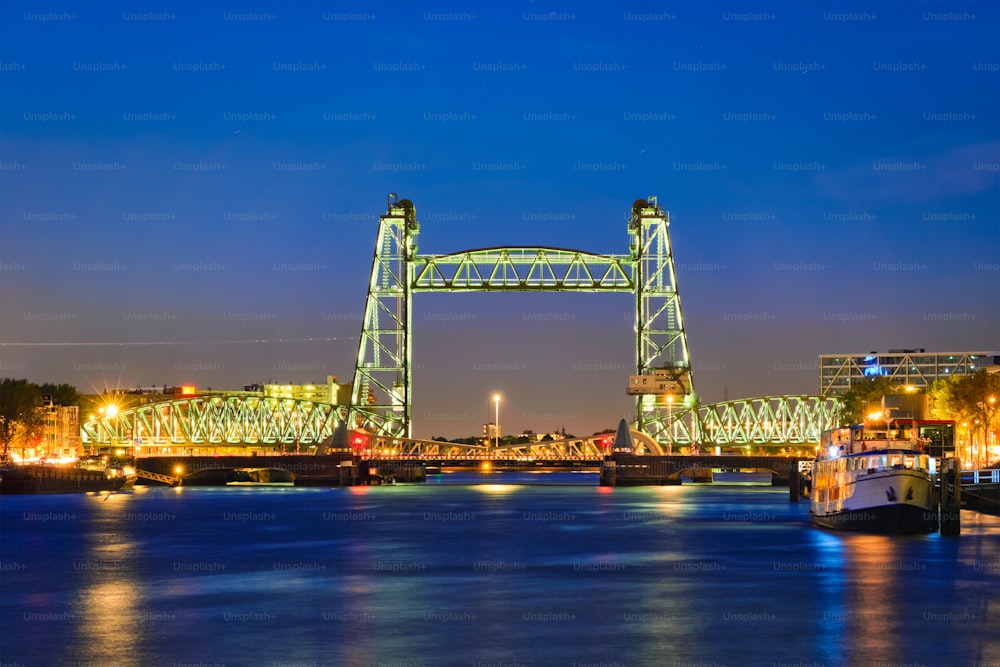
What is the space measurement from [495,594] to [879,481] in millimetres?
23397

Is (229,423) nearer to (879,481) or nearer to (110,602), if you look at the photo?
(879,481)

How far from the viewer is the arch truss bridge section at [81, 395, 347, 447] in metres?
151

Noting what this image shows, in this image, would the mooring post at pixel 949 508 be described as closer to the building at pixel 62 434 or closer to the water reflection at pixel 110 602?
the water reflection at pixel 110 602

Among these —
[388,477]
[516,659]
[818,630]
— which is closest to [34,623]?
[516,659]

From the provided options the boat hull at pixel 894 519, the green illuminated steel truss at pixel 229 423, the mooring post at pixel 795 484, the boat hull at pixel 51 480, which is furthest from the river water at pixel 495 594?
the green illuminated steel truss at pixel 229 423

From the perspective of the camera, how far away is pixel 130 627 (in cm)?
2781

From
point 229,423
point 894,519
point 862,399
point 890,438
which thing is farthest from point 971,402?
point 229,423

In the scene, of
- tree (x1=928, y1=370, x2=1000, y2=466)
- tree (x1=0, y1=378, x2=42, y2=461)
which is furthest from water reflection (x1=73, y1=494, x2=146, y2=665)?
tree (x1=0, y1=378, x2=42, y2=461)

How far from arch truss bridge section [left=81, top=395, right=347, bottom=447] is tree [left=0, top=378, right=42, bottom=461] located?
86.4ft

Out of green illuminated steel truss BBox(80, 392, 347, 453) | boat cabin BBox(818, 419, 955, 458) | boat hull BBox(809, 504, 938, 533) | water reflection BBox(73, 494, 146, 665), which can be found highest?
green illuminated steel truss BBox(80, 392, 347, 453)

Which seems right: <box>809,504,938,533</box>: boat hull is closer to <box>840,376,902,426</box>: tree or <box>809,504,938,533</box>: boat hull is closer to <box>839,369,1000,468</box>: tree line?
<box>839,369,1000,468</box>: tree line

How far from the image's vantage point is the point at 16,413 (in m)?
116

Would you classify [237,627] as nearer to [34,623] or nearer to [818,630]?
[34,623]

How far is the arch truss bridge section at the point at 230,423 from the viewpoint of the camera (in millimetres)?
150750
